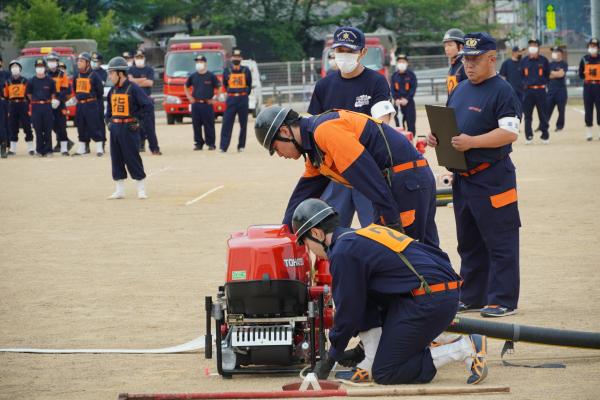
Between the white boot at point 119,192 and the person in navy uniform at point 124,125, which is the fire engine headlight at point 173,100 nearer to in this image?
the person in navy uniform at point 124,125

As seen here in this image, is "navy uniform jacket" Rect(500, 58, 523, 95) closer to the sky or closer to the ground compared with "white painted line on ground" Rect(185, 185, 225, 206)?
closer to the sky

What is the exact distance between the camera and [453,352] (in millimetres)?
6879

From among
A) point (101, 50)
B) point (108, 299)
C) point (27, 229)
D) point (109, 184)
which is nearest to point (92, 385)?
point (108, 299)

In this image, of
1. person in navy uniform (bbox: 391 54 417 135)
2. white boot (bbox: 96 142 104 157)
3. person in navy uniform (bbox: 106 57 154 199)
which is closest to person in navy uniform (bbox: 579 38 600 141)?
person in navy uniform (bbox: 391 54 417 135)

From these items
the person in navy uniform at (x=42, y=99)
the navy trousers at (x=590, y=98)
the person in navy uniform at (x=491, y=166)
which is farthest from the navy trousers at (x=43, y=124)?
the person in navy uniform at (x=491, y=166)

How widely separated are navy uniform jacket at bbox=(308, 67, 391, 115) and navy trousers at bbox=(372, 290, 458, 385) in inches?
125

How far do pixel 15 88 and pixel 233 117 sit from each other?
16.9 feet

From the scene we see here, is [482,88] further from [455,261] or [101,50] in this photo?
[101,50]

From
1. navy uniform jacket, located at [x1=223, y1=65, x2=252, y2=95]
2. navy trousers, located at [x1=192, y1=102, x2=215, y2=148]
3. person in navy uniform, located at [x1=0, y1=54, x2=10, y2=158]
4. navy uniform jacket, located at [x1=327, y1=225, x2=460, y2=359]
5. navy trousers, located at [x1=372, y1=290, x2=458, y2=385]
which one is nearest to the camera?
navy uniform jacket, located at [x1=327, y1=225, x2=460, y2=359]

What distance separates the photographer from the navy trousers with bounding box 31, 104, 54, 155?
25844 mm

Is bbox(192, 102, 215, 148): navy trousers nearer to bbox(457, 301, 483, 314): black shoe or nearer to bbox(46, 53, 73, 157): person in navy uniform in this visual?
bbox(46, 53, 73, 157): person in navy uniform

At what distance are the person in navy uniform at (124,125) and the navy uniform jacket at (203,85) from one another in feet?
29.2

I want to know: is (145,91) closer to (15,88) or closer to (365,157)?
(15,88)

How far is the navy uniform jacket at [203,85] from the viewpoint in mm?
Answer: 26672
